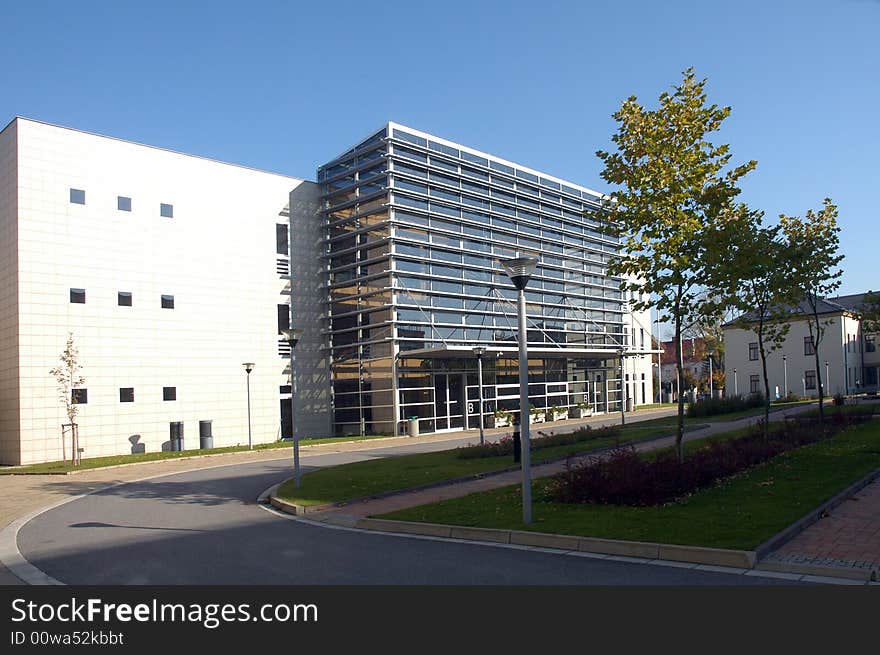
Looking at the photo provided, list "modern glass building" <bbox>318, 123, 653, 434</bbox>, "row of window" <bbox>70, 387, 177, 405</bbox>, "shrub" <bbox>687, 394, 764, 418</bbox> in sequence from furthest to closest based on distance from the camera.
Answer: "modern glass building" <bbox>318, 123, 653, 434</bbox> < "shrub" <bbox>687, 394, 764, 418</bbox> < "row of window" <bbox>70, 387, 177, 405</bbox>

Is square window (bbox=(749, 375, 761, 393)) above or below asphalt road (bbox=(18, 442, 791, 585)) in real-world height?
above

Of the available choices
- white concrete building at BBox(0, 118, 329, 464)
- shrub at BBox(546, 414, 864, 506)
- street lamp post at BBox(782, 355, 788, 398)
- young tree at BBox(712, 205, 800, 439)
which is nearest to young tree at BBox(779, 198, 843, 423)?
young tree at BBox(712, 205, 800, 439)

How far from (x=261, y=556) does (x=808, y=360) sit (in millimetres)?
63062

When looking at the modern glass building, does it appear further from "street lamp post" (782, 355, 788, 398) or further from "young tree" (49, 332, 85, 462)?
"street lamp post" (782, 355, 788, 398)

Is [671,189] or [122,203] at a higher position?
[122,203]

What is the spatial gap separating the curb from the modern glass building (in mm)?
26291

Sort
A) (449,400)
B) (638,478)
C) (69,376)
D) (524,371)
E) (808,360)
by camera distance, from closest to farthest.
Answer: (524,371) < (638,478) < (69,376) < (449,400) < (808,360)

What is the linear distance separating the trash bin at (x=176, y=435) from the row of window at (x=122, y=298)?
20.6ft

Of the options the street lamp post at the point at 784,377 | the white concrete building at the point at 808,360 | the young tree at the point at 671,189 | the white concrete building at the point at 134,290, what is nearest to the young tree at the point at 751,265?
the young tree at the point at 671,189

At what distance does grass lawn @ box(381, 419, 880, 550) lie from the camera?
9.81 metres

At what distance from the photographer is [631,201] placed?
602 inches

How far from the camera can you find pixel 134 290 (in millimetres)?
35906

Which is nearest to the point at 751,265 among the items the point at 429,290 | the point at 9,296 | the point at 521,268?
the point at 521,268

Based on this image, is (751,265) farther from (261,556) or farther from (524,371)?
(261,556)
